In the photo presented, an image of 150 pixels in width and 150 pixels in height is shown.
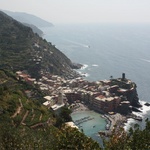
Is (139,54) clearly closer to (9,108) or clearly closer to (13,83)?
(13,83)

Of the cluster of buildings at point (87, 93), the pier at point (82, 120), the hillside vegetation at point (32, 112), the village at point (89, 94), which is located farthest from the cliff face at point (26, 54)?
the pier at point (82, 120)

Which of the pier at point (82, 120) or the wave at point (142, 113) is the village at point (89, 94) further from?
the pier at point (82, 120)

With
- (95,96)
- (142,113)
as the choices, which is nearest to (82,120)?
(95,96)

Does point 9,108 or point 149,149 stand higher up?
point 149,149

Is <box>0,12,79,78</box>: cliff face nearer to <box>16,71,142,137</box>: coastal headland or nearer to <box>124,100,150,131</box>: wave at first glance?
<box>16,71,142,137</box>: coastal headland

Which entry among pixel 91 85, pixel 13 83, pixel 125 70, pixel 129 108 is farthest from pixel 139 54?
pixel 13 83

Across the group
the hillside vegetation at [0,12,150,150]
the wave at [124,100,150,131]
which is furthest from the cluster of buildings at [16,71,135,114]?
the hillside vegetation at [0,12,150,150]

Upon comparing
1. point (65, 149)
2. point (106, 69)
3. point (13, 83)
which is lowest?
point (106, 69)
